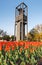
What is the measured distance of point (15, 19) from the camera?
48438mm

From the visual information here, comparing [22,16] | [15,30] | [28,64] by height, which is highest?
[22,16]

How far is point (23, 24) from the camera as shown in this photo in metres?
46.3

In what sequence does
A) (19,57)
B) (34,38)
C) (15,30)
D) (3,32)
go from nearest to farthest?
(19,57) < (15,30) < (34,38) < (3,32)

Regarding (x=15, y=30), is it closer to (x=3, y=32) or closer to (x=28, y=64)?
(x=28, y=64)

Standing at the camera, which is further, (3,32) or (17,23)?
(3,32)

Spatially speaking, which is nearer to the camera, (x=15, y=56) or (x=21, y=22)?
(x=15, y=56)

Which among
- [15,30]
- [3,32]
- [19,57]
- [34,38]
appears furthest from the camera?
[3,32]

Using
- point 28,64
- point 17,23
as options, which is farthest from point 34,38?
point 28,64

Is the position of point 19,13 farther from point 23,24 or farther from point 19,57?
point 19,57

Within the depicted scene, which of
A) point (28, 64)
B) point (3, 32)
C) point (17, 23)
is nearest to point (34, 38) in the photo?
point (17, 23)

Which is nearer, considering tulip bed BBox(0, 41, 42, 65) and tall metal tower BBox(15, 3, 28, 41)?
tulip bed BBox(0, 41, 42, 65)

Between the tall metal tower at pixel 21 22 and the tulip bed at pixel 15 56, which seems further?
the tall metal tower at pixel 21 22

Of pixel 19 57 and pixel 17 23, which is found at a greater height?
pixel 17 23

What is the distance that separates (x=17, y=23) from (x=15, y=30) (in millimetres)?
2800
